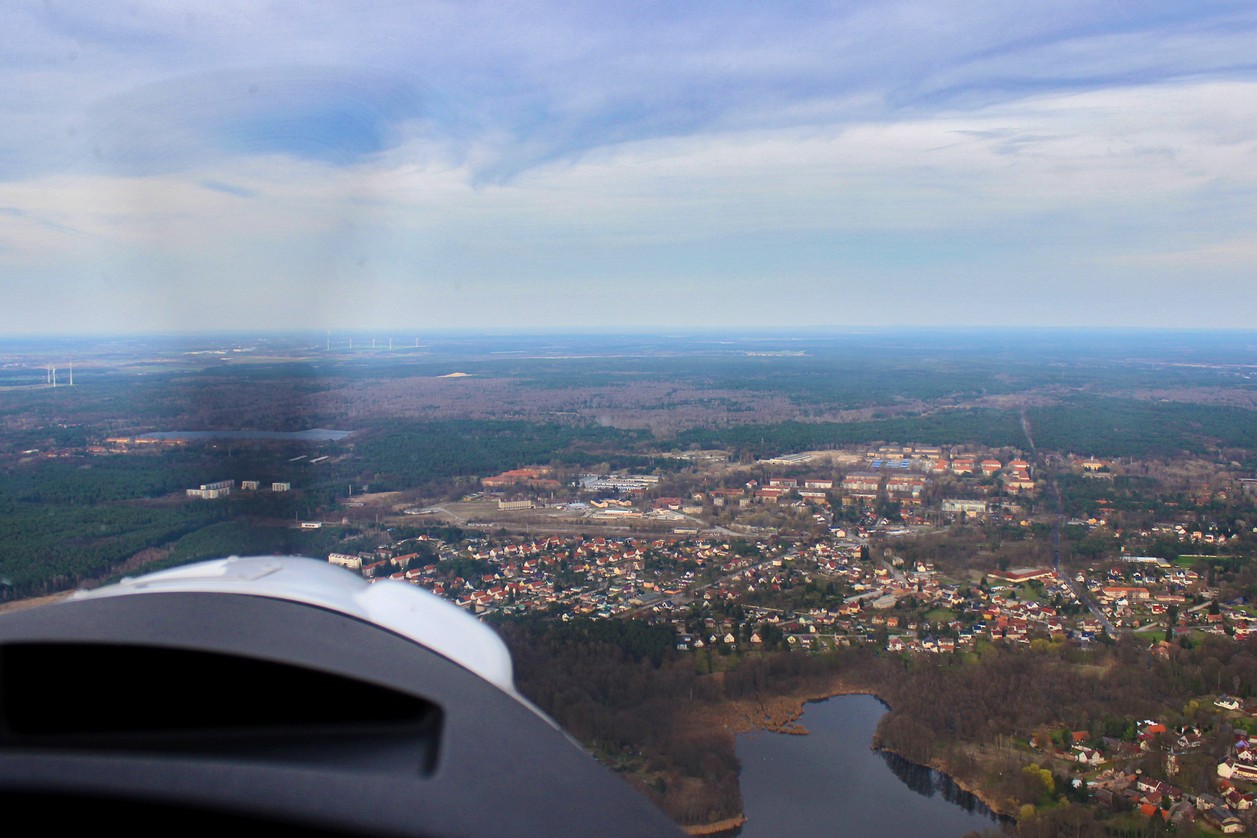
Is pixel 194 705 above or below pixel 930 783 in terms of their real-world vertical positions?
above

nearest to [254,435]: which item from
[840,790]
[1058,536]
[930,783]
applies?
[840,790]

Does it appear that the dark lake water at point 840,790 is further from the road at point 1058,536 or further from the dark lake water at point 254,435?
the dark lake water at point 254,435

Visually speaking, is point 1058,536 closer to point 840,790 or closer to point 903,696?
point 903,696

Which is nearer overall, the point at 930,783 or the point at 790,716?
the point at 930,783

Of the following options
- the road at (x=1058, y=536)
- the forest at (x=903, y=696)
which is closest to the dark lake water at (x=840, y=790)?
the forest at (x=903, y=696)

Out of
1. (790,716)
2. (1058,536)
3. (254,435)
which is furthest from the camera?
(1058,536)

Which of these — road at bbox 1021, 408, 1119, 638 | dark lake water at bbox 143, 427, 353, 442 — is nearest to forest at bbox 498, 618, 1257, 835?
road at bbox 1021, 408, 1119, 638

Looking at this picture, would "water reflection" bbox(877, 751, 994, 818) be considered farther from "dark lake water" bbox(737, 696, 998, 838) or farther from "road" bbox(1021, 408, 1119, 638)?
"road" bbox(1021, 408, 1119, 638)

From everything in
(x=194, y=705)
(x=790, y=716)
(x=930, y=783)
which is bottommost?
(x=930, y=783)
